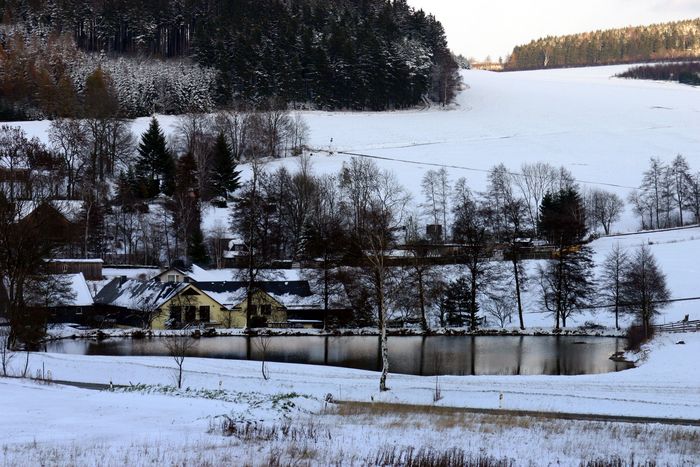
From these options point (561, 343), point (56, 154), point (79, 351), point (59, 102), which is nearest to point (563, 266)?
point (561, 343)

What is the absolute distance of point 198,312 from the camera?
5834 centimetres

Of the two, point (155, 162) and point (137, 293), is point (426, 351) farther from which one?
point (155, 162)

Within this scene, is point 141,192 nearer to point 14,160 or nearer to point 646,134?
point 14,160

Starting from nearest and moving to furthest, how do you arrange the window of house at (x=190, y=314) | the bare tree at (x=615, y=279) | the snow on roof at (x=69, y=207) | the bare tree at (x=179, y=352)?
the bare tree at (x=179, y=352) → the bare tree at (x=615, y=279) → the window of house at (x=190, y=314) → the snow on roof at (x=69, y=207)

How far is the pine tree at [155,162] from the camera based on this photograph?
8488 cm

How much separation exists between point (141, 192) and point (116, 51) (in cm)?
7063

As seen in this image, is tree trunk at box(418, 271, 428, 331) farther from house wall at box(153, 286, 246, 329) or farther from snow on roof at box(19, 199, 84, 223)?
snow on roof at box(19, 199, 84, 223)

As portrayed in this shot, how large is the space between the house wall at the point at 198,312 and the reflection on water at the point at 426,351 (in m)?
6.36

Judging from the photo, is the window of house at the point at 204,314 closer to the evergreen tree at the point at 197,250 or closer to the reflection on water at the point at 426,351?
the reflection on water at the point at 426,351

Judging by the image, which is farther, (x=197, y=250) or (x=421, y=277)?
(x=197, y=250)

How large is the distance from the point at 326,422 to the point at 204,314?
1666 inches

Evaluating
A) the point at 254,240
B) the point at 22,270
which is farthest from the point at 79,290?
the point at 22,270

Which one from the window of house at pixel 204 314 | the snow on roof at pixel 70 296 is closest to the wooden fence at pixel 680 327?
the window of house at pixel 204 314

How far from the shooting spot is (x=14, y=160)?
267 ft
